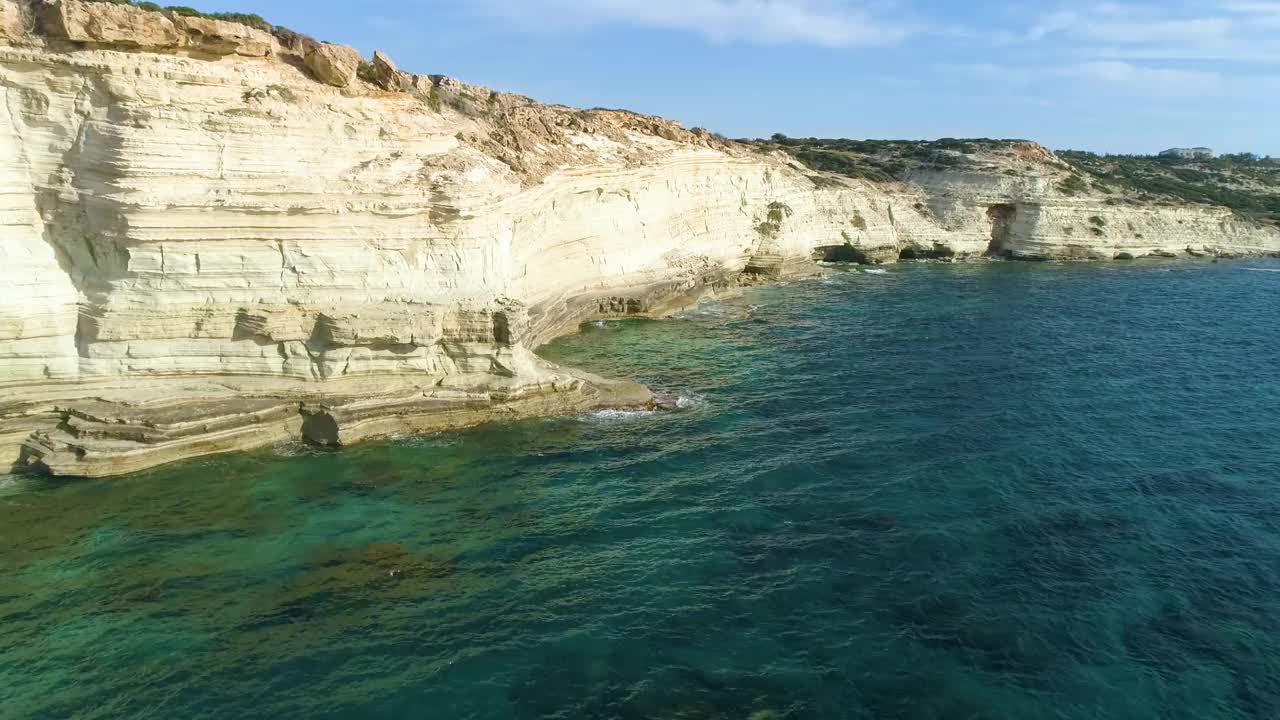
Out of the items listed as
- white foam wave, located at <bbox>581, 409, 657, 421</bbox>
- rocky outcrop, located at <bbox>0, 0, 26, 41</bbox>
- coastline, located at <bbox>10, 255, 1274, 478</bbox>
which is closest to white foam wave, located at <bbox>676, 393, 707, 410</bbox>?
coastline, located at <bbox>10, 255, 1274, 478</bbox>

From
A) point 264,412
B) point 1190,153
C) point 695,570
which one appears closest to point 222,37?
point 264,412

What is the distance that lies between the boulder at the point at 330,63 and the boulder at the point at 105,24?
401 cm

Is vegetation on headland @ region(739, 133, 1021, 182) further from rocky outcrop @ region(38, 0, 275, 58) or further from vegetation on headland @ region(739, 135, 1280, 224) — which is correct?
rocky outcrop @ region(38, 0, 275, 58)

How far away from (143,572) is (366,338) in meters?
8.37

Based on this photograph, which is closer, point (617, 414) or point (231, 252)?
point (231, 252)

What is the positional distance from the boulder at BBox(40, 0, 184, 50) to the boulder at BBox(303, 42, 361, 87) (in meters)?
4.01

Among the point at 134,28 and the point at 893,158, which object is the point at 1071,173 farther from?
the point at 134,28

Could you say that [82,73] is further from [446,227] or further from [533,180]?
[533,180]

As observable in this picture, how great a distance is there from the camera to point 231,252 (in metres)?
20.9

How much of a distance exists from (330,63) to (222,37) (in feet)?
9.66

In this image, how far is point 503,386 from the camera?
78.6 feet

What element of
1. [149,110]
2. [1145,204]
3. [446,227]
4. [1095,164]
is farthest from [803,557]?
[1095,164]

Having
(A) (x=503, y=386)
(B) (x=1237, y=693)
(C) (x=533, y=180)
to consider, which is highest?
(C) (x=533, y=180)

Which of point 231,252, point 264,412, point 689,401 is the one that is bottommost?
point 689,401
